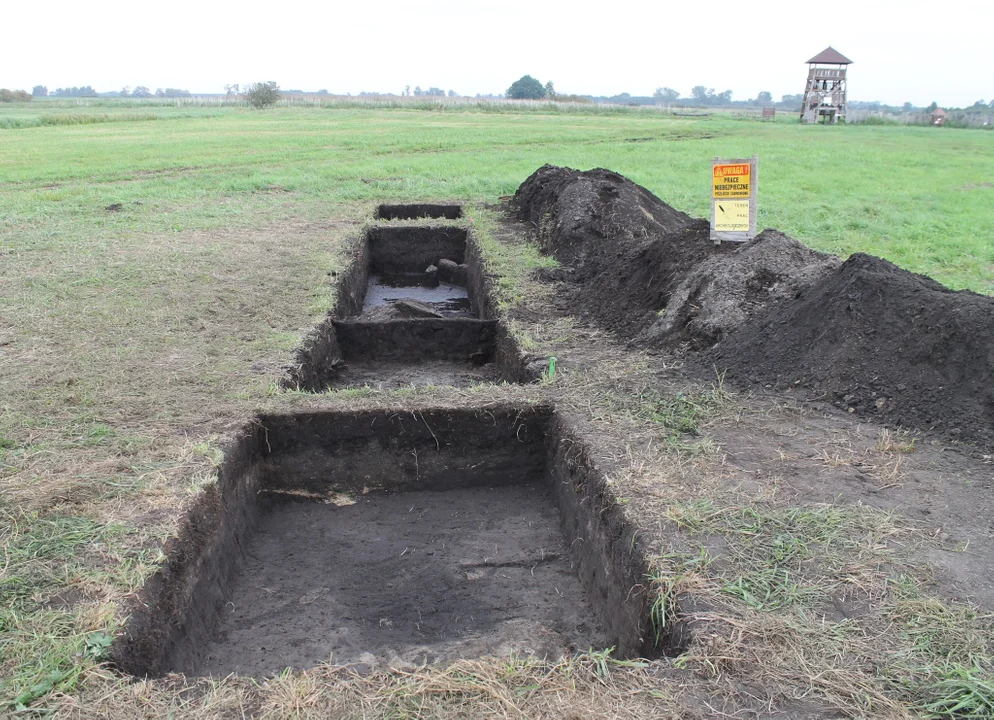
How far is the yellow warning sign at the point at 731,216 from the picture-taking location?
599cm

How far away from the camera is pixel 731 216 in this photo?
6082 millimetres

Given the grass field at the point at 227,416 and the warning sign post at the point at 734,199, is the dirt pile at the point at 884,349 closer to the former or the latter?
the grass field at the point at 227,416

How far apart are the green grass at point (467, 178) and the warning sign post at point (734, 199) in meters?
3.00

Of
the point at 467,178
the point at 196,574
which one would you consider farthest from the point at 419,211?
the point at 196,574

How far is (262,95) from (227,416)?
7109 cm

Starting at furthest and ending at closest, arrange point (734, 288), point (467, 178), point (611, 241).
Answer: point (467, 178)
point (611, 241)
point (734, 288)

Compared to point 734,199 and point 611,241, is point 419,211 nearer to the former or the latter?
point 611,241

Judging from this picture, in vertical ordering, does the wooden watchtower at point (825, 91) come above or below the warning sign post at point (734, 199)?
above

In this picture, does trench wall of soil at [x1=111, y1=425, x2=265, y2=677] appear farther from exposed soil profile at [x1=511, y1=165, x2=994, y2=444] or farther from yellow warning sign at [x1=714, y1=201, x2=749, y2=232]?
yellow warning sign at [x1=714, y1=201, x2=749, y2=232]

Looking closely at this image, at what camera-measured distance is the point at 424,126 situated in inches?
1302

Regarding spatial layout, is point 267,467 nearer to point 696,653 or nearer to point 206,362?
point 206,362

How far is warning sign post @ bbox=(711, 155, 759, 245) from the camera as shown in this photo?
5754mm

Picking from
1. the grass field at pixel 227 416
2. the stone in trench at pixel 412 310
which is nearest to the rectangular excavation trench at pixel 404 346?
the stone in trench at pixel 412 310

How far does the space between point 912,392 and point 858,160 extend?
18.7 m
